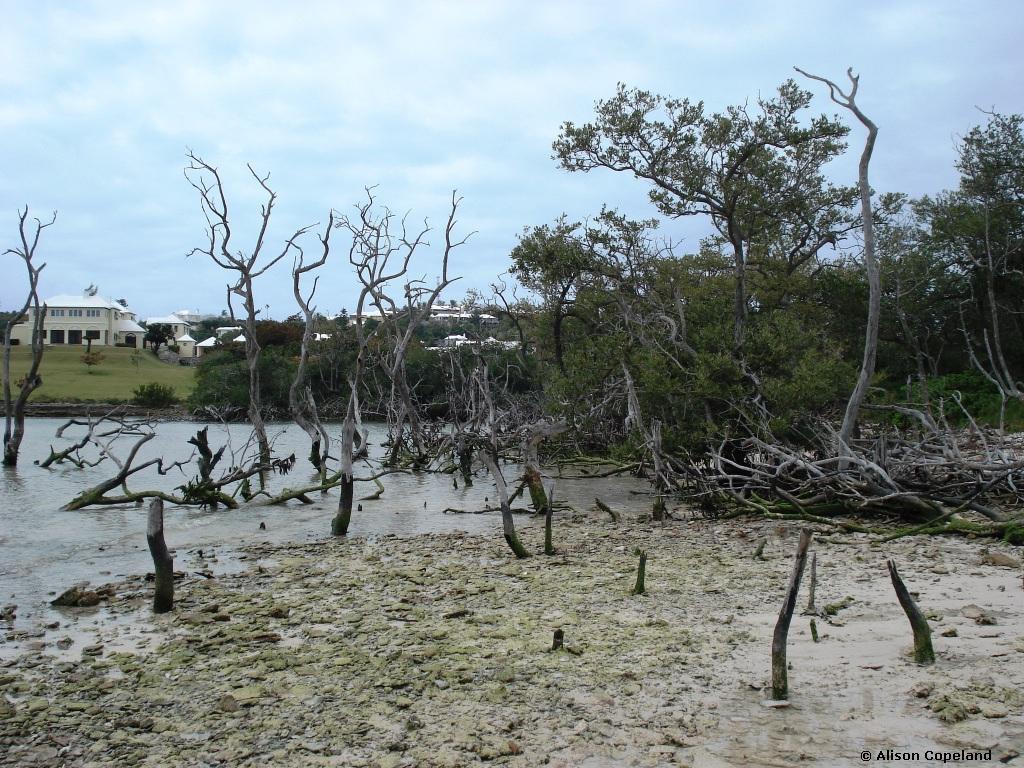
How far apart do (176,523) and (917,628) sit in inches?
479

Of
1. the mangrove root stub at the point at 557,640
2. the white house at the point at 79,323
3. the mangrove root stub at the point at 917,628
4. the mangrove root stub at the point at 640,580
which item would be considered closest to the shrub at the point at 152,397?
the white house at the point at 79,323

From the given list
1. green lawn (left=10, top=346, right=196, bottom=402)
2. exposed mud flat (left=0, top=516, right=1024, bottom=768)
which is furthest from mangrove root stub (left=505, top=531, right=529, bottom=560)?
green lawn (left=10, top=346, right=196, bottom=402)

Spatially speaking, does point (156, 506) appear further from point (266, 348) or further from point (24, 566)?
point (266, 348)

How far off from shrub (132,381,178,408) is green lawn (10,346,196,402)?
1250mm

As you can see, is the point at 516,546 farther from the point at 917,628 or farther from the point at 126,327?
the point at 126,327

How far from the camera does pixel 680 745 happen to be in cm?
454

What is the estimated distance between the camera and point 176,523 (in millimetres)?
14430

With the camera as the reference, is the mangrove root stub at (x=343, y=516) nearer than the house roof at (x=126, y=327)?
Yes

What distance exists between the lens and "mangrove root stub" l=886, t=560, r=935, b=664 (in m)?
5.32

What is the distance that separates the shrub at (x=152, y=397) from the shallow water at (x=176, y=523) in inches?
1219

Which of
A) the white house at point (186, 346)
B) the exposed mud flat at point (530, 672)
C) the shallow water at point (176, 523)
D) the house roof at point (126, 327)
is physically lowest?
the shallow water at point (176, 523)

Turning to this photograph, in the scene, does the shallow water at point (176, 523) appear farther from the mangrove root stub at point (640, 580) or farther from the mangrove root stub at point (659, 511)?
the mangrove root stub at point (640, 580)

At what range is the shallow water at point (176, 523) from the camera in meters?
10.7

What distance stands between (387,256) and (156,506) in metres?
15.5
